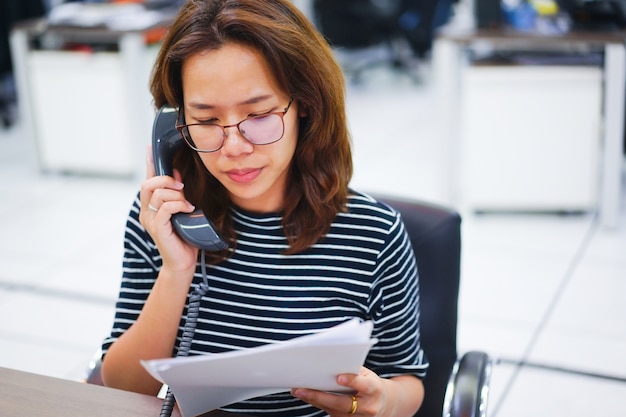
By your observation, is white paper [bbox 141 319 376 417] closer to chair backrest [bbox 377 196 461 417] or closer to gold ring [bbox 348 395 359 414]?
gold ring [bbox 348 395 359 414]

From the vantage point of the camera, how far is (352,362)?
955 millimetres

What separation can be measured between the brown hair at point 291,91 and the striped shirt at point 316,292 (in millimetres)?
33

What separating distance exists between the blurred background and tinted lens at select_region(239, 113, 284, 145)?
1.30 m

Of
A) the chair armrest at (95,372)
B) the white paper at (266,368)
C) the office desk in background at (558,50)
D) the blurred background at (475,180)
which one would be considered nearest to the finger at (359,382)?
the white paper at (266,368)

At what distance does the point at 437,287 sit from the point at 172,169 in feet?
1.60

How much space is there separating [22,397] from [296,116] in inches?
21.9

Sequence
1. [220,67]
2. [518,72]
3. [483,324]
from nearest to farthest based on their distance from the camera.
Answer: [220,67] < [483,324] < [518,72]

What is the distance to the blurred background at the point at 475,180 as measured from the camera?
262cm

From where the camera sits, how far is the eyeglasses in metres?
1.19

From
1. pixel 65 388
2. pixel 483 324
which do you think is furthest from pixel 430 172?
pixel 65 388

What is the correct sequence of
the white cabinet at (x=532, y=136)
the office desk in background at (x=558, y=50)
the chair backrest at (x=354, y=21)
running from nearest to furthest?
the office desk in background at (x=558, y=50) < the white cabinet at (x=532, y=136) < the chair backrest at (x=354, y=21)

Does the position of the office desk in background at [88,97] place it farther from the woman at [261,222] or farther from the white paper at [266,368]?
the white paper at [266,368]

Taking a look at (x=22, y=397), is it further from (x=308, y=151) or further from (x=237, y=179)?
(x=308, y=151)

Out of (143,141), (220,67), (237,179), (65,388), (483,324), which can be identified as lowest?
(483,324)
